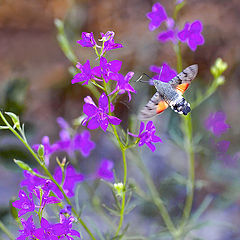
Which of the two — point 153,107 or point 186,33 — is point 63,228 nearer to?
point 153,107

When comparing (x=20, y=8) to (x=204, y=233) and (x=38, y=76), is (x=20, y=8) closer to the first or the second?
(x=38, y=76)

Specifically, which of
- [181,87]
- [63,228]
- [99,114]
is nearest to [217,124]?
[181,87]

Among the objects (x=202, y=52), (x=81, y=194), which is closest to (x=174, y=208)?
(x=81, y=194)

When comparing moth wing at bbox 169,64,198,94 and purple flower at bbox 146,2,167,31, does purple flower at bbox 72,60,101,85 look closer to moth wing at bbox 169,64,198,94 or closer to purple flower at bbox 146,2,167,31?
moth wing at bbox 169,64,198,94

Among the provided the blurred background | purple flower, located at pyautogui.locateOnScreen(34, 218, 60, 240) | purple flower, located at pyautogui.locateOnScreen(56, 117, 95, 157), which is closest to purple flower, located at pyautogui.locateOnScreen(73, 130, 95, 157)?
purple flower, located at pyautogui.locateOnScreen(56, 117, 95, 157)

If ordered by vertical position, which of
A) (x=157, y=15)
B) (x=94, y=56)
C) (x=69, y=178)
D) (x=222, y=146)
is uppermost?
(x=94, y=56)
